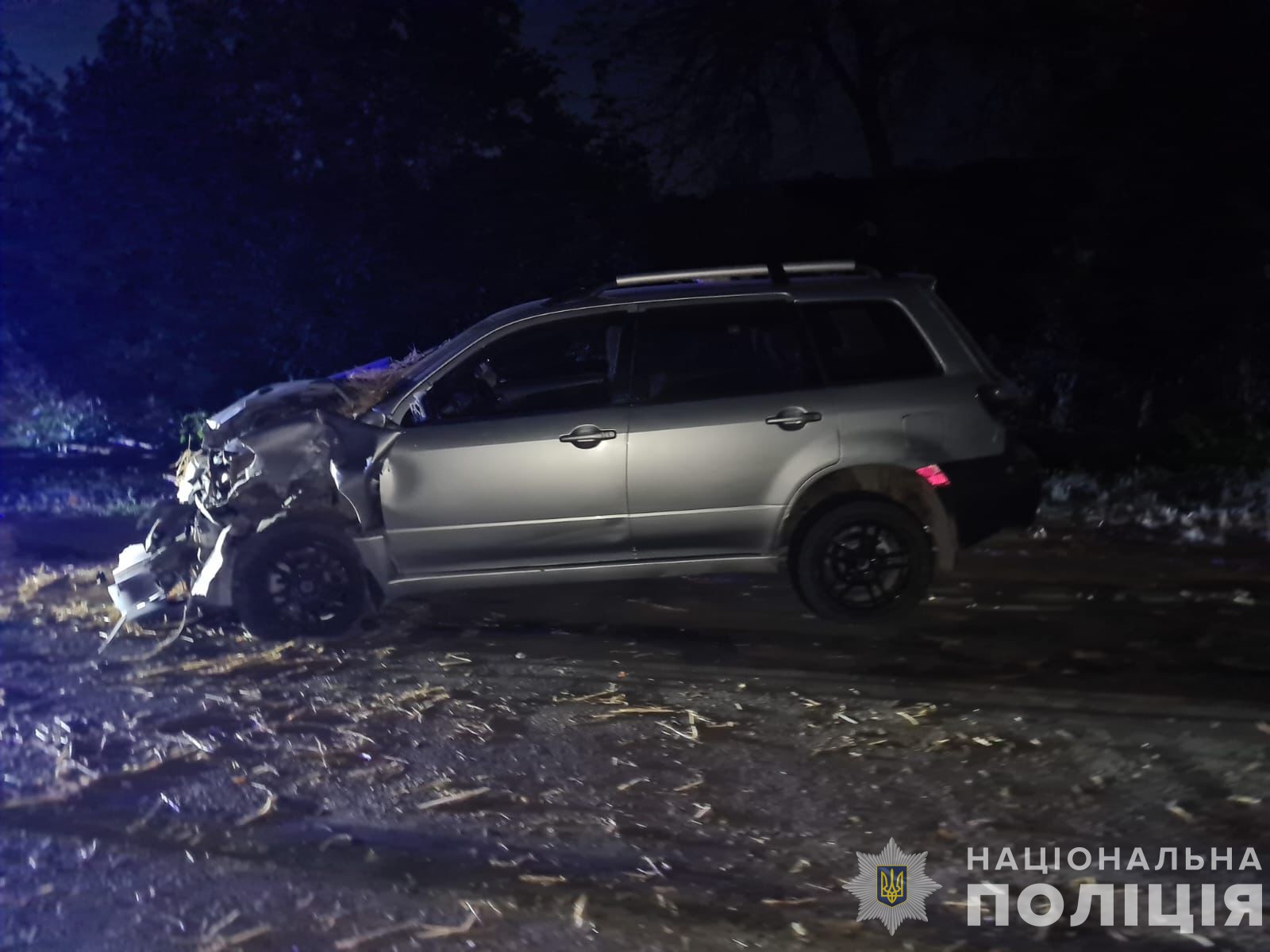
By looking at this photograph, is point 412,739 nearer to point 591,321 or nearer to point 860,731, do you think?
point 860,731

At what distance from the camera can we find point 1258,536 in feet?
28.7

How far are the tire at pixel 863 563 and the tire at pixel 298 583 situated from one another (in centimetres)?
243

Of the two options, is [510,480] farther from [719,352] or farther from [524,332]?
[719,352]

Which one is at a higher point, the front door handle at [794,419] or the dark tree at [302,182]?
the dark tree at [302,182]

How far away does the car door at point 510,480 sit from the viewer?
6.57m

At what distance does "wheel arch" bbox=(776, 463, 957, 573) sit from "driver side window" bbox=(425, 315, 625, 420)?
118cm

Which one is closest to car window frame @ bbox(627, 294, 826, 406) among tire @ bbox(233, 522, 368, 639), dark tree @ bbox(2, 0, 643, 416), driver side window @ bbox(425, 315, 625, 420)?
driver side window @ bbox(425, 315, 625, 420)

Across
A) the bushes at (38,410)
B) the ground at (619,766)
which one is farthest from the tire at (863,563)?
the bushes at (38,410)

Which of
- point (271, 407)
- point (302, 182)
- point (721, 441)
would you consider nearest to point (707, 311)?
point (721, 441)

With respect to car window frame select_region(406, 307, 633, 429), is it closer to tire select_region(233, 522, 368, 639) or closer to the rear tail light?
tire select_region(233, 522, 368, 639)

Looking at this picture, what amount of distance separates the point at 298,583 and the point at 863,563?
10.1 ft

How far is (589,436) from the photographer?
653 centimetres

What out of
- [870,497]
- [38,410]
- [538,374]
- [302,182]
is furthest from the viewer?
[38,410]

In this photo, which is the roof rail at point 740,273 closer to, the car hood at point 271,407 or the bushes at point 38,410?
the car hood at point 271,407
